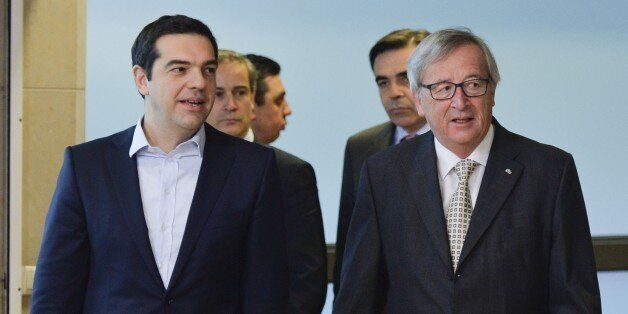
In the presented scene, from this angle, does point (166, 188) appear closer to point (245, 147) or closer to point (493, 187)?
point (245, 147)

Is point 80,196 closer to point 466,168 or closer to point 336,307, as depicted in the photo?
point 336,307

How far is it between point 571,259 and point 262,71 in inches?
95.9

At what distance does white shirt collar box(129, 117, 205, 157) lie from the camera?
314cm

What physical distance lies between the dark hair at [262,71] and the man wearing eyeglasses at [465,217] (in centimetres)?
177

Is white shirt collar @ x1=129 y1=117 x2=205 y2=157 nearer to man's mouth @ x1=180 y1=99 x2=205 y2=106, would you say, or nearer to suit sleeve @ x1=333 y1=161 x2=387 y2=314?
man's mouth @ x1=180 y1=99 x2=205 y2=106

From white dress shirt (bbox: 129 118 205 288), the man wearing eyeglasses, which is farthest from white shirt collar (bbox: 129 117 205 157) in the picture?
the man wearing eyeglasses

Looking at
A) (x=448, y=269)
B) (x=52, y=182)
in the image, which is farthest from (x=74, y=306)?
(x=52, y=182)

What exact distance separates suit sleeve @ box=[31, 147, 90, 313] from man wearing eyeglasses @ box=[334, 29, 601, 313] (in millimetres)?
802

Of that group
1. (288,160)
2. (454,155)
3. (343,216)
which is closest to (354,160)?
(343,216)

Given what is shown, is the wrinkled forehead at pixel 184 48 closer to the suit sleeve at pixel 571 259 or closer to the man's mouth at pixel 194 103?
the man's mouth at pixel 194 103

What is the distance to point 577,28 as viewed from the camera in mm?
6273

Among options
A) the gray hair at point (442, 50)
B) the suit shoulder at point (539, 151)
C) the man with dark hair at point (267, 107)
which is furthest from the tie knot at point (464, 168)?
the man with dark hair at point (267, 107)

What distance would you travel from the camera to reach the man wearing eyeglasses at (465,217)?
10.1ft

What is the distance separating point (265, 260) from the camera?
3.13 meters
